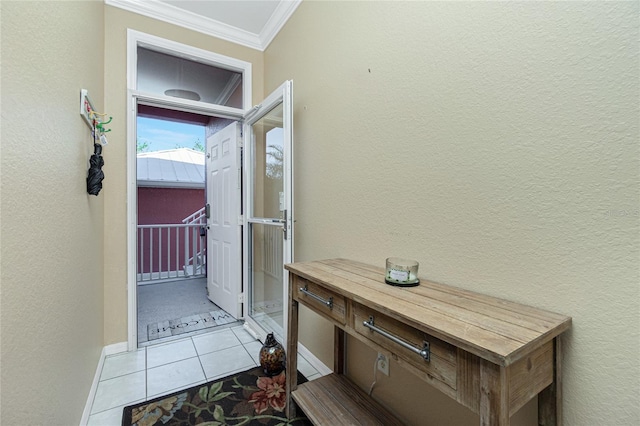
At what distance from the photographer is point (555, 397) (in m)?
0.85

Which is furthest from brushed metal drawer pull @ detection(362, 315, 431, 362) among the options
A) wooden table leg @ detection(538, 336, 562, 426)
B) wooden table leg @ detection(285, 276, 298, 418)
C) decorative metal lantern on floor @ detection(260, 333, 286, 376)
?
decorative metal lantern on floor @ detection(260, 333, 286, 376)

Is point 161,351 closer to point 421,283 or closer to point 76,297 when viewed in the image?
point 76,297

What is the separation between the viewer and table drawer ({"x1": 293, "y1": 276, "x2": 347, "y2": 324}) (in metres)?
1.21

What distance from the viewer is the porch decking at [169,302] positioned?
309cm

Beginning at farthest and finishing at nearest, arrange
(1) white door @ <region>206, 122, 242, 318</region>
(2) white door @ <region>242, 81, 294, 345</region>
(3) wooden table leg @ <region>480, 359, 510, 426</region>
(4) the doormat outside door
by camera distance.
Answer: (1) white door @ <region>206, 122, 242, 318</region>
(4) the doormat outside door
(2) white door @ <region>242, 81, 294, 345</region>
(3) wooden table leg @ <region>480, 359, 510, 426</region>

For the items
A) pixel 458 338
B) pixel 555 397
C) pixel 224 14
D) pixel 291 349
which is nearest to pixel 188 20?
pixel 224 14

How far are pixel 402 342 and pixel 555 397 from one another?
470 mm

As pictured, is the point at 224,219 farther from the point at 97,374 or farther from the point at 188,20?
the point at 188,20

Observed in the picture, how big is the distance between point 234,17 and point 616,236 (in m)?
3.04

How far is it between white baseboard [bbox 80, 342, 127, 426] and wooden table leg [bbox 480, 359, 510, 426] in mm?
1947

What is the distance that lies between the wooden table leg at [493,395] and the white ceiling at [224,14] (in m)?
2.63

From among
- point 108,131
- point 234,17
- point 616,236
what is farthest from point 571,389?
point 234,17

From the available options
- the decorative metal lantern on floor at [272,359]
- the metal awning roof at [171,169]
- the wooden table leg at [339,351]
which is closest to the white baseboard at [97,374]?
the decorative metal lantern on floor at [272,359]

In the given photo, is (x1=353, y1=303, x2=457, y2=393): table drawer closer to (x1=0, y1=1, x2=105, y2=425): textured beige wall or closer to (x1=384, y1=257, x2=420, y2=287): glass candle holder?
(x1=384, y1=257, x2=420, y2=287): glass candle holder
